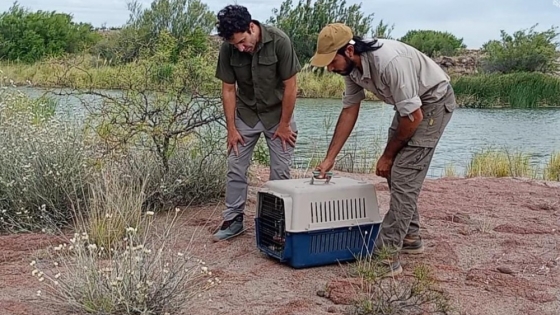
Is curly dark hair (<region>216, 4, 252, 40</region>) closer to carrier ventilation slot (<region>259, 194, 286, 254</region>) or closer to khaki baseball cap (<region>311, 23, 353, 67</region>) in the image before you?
khaki baseball cap (<region>311, 23, 353, 67</region>)

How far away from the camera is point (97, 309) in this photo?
11.5ft

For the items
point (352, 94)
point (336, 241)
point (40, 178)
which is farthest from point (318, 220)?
point (40, 178)

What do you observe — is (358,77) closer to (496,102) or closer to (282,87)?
(282,87)

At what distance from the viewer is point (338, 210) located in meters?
4.44

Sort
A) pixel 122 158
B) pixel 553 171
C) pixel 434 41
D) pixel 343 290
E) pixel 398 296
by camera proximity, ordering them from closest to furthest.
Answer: pixel 398 296
pixel 343 290
pixel 122 158
pixel 553 171
pixel 434 41

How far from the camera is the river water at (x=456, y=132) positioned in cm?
1093

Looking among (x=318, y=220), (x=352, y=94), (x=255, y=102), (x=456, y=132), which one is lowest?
(x=456, y=132)

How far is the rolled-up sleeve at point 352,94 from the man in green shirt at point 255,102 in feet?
1.31

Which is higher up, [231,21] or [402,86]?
[231,21]

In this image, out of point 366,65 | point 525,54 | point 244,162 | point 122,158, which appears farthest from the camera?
point 525,54

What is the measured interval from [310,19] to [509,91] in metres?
14.0

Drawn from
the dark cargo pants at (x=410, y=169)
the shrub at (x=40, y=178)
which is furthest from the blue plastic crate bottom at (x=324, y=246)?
the shrub at (x=40, y=178)

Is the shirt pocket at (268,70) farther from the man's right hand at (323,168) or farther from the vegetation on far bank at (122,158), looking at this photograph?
the vegetation on far bank at (122,158)

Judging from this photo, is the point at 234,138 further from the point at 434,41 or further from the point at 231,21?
the point at 434,41
